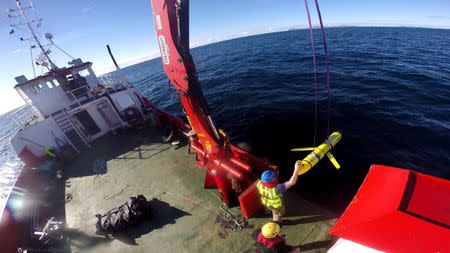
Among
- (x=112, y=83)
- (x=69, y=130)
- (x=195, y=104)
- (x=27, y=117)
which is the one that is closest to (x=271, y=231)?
(x=195, y=104)

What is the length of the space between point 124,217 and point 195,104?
460cm

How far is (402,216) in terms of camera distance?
3152 mm

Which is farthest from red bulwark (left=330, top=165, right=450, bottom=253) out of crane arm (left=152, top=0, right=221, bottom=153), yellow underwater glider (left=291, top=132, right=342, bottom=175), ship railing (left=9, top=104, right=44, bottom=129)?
ship railing (left=9, top=104, right=44, bottom=129)

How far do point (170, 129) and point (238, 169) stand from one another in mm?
6717

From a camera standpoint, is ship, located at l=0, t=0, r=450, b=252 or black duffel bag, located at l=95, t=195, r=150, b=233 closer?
ship, located at l=0, t=0, r=450, b=252

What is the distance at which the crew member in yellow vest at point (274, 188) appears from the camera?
5693 mm

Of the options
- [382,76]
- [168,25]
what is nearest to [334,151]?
[168,25]

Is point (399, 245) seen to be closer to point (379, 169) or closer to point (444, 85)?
point (379, 169)

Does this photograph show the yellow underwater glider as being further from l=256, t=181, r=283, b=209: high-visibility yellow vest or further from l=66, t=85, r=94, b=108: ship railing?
l=66, t=85, r=94, b=108: ship railing

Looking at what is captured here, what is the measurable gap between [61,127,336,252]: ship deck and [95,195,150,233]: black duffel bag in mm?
284

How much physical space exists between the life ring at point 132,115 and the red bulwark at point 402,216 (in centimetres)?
1429

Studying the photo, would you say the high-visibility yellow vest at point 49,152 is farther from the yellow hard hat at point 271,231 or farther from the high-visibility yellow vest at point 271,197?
the yellow hard hat at point 271,231

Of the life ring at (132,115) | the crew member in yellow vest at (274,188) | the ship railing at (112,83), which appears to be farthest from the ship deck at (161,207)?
the ship railing at (112,83)

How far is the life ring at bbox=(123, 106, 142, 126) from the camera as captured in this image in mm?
15094
